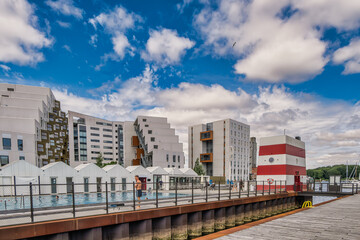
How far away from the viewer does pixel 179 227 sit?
11.5 metres

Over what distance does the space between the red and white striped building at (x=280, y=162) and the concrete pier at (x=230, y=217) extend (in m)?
11.1

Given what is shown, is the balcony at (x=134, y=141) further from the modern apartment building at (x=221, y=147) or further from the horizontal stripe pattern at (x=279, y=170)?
the horizontal stripe pattern at (x=279, y=170)

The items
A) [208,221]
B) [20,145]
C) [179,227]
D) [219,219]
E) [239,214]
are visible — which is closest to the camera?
[179,227]

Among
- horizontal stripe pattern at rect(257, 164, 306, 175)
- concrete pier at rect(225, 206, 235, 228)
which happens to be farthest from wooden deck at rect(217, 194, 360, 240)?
horizontal stripe pattern at rect(257, 164, 306, 175)

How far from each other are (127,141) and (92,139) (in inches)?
835

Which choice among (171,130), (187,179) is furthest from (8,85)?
(187,179)

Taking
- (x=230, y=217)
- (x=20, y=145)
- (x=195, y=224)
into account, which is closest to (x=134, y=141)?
(x=20, y=145)

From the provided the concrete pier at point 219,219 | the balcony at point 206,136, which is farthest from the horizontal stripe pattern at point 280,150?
the balcony at point 206,136

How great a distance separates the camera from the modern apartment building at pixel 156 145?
6668cm

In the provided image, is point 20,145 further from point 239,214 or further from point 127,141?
point 239,214

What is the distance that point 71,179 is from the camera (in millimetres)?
29359

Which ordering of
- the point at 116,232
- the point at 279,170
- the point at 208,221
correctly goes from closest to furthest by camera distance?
the point at 116,232
the point at 208,221
the point at 279,170

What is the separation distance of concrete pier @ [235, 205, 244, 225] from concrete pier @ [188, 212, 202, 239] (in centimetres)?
428

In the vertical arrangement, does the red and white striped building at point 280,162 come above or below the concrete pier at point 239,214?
above
